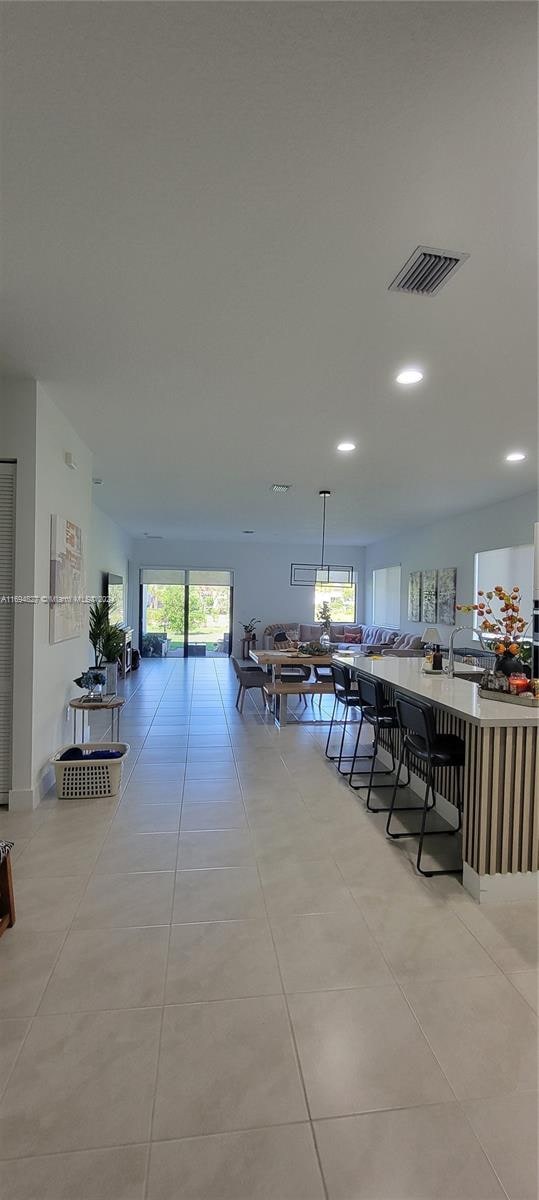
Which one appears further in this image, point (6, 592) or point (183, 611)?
point (183, 611)

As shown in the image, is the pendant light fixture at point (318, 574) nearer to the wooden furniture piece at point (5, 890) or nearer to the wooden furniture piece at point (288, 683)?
the wooden furniture piece at point (288, 683)

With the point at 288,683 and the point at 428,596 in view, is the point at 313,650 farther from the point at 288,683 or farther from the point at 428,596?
the point at 428,596

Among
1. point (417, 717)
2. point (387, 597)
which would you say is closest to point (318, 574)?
point (387, 597)

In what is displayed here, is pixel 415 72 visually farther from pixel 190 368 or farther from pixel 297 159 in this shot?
pixel 190 368

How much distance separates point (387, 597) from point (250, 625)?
10.5ft

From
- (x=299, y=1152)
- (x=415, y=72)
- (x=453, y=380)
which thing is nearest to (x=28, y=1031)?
(x=299, y=1152)

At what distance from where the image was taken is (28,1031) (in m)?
1.67

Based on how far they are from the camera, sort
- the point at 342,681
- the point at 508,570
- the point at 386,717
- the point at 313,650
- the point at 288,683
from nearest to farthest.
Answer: the point at 386,717 → the point at 342,681 → the point at 288,683 → the point at 313,650 → the point at 508,570

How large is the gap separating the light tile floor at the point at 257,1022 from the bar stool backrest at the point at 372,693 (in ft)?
2.76

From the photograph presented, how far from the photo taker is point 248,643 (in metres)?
11.8

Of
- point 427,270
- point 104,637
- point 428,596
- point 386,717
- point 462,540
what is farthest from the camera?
point 428,596

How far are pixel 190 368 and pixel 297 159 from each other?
1590 mm

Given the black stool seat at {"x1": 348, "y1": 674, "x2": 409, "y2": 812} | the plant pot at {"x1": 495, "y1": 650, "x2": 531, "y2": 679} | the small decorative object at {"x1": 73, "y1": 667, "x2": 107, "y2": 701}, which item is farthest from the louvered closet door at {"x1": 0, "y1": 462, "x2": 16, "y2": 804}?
the plant pot at {"x1": 495, "y1": 650, "x2": 531, "y2": 679}

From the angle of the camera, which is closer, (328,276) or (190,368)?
(328,276)
